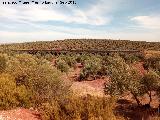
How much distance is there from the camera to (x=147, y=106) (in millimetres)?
26078

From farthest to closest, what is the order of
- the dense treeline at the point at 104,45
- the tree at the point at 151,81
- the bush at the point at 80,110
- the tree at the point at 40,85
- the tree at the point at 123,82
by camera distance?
the dense treeline at the point at 104,45
the tree at the point at 151,81
the tree at the point at 123,82
the tree at the point at 40,85
the bush at the point at 80,110

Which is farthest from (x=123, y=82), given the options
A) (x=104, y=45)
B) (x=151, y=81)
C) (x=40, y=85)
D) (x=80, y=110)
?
(x=104, y=45)

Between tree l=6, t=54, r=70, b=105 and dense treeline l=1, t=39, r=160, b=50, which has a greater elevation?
tree l=6, t=54, r=70, b=105

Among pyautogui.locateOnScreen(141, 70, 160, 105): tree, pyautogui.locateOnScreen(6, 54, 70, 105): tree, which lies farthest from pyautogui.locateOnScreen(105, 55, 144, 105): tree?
pyautogui.locateOnScreen(6, 54, 70, 105): tree

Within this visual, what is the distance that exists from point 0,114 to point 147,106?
15.1 m

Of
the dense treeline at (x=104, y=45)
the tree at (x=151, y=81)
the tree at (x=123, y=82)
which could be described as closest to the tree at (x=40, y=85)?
the tree at (x=123, y=82)

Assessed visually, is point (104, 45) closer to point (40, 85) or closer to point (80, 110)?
point (40, 85)

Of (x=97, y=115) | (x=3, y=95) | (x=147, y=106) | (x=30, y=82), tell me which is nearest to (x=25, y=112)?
(x=3, y=95)

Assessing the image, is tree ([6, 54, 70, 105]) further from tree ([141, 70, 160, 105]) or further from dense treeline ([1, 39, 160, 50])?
dense treeline ([1, 39, 160, 50])

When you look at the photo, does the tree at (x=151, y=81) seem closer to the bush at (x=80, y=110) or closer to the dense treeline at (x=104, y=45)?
the bush at (x=80, y=110)

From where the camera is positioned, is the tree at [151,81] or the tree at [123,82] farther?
the tree at [151,81]

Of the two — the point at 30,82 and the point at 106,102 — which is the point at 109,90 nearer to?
the point at 30,82

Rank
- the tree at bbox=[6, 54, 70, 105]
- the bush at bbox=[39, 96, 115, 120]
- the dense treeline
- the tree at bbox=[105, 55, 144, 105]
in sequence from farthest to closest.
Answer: the dense treeline → the tree at bbox=[105, 55, 144, 105] → the tree at bbox=[6, 54, 70, 105] → the bush at bbox=[39, 96, 115, 120]

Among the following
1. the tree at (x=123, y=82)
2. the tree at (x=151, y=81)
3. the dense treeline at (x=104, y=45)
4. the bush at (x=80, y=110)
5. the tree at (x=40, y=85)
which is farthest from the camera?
the dense treeline at (x=104, y=45)
